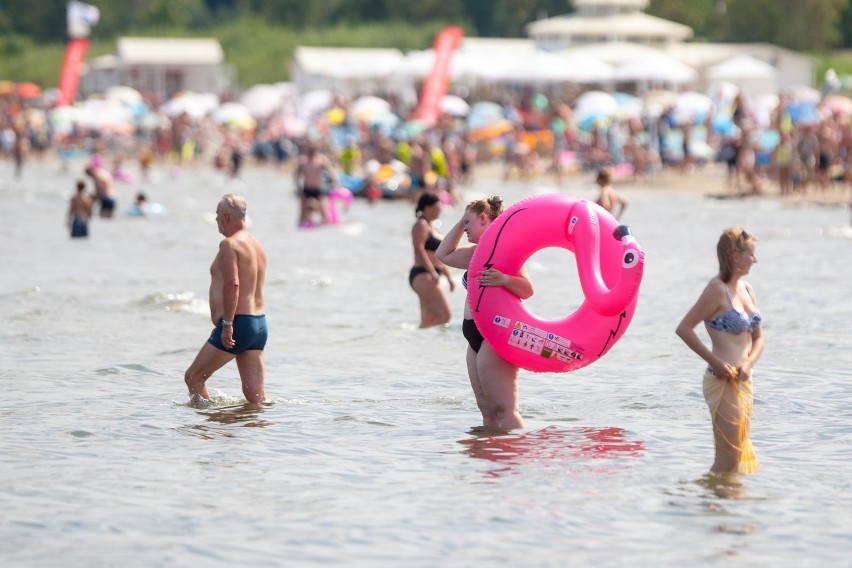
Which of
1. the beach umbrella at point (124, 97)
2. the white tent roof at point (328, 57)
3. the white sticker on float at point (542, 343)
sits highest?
the white tent roof at point (328, 57)

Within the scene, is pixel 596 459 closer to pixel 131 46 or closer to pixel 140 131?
pixel 140 131

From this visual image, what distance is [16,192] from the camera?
3262 centimetres

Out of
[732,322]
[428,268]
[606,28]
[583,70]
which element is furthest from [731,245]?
[606,28]

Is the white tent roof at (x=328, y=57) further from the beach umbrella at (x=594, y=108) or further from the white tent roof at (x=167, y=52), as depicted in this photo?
the beach umbrella at (x=594, y=108)

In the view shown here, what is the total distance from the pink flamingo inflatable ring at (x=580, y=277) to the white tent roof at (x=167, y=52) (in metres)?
54.0

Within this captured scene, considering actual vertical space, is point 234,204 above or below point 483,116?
below

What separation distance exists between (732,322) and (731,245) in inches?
13.9

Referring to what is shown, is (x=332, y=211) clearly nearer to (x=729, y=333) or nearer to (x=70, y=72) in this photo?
(x=729, y=333)

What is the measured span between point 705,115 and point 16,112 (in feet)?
76.3

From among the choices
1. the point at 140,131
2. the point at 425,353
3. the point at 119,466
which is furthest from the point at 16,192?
the point at 119,466

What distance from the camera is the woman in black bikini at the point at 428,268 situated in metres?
10.6

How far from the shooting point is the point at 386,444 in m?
8.41

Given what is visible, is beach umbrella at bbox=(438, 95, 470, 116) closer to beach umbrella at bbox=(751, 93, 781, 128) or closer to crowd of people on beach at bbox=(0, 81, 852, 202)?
crowd of people on beach at bbox=(0, 81, 852, 202)

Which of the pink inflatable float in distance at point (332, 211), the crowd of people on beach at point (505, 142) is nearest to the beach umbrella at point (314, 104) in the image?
the crowd of people on beach at point (505, 142)
